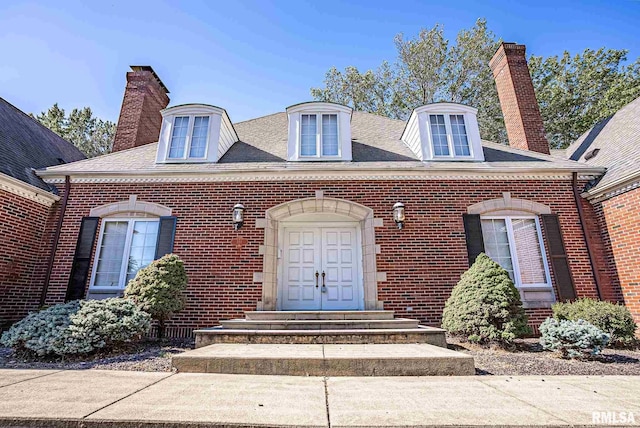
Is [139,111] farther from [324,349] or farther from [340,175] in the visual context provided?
[324,349]

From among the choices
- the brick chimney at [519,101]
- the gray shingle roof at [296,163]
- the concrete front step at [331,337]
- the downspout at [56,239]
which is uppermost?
the brick chimney at [519,101]

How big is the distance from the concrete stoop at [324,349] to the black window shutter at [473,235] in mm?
2590

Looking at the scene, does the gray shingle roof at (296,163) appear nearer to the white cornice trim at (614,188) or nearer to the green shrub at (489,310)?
the white cornice trim at (614,188)

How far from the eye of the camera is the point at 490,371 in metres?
4.32

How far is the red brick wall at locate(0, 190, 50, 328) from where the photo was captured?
22.5 feet

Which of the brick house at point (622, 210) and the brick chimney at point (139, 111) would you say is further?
Answer: the brick chimney at point (139, 111)

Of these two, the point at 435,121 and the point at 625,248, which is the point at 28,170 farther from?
the point at 625,248

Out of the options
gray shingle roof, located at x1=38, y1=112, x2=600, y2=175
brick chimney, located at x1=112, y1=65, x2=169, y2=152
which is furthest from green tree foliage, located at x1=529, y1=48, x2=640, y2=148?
brick chimney, located at x1=112, y1=65, x2=169, y2=152

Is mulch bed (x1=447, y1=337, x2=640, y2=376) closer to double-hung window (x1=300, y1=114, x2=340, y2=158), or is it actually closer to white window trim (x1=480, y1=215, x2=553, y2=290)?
white window trim (x1=480, y1=215, x2=553, y2=290)

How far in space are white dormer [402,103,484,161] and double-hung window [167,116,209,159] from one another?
20.3ft

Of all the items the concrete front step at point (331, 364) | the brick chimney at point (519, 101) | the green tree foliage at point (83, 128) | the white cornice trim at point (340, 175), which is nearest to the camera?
the concrete front step at point (331, 364)

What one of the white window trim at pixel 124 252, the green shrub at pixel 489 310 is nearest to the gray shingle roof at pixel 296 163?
the white window trim at pixel 124 252

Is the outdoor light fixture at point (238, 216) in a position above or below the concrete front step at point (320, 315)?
above

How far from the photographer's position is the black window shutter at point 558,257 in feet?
23.3
